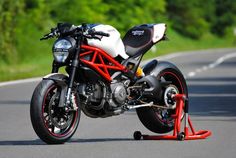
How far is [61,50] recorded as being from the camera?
1191cm

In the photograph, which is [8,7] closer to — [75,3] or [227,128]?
[75,3]

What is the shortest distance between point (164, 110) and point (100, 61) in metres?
1.31

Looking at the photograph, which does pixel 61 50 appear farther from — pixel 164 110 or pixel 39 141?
pixel 164 110

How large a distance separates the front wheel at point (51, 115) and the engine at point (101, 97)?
145 mm

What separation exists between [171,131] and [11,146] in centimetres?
257

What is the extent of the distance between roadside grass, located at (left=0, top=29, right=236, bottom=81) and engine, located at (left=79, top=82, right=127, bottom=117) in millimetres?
15404

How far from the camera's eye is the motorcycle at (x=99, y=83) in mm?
11859

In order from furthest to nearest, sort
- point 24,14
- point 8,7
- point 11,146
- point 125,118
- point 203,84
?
point 24,14
point 8,7
point 203,84
point 125,118
point 11,146

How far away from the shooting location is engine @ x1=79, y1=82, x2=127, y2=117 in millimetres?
12164

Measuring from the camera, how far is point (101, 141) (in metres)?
12.3

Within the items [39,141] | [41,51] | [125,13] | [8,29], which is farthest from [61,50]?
[125,13]

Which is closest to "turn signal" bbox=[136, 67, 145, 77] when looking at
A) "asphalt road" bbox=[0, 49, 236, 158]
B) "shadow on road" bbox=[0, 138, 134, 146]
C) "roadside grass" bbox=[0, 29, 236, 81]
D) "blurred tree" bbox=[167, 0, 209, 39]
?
"asphalt road" bbox=[0, 49, 236, 158]

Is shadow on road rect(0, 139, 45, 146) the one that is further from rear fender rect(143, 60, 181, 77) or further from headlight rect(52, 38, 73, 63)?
rear fender rect(143, 60, 181, 77)

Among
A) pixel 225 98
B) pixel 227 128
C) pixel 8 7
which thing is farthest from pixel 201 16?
pixel 227 128
